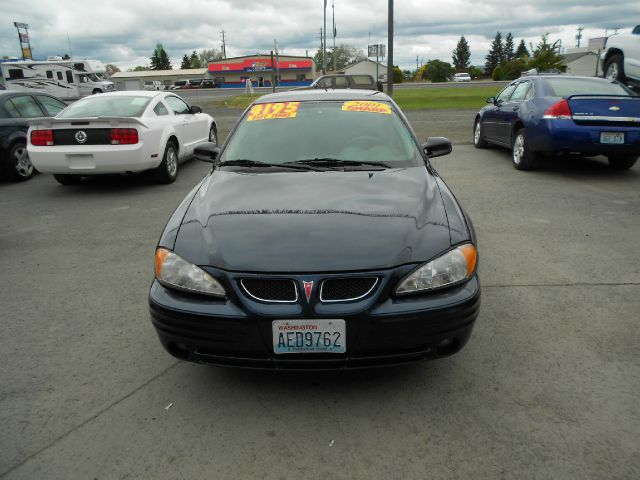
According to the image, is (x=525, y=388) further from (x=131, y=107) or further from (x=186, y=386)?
(x=131, y=107)

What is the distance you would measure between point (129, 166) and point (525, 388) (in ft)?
20.2

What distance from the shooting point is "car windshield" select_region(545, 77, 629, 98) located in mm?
7770

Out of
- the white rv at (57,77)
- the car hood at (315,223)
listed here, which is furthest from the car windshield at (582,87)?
the white rv at (57,77)

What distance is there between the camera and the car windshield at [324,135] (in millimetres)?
3605

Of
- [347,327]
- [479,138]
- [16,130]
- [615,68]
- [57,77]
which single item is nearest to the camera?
A: [347,327]

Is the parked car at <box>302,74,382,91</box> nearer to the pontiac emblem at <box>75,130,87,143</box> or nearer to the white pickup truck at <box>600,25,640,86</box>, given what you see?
the white pickup truck at <box>600,25,640,86</box>

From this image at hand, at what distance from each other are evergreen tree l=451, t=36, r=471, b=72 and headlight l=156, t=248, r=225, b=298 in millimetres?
127839

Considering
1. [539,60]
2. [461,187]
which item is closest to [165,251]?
[461,187]

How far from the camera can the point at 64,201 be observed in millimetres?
7188

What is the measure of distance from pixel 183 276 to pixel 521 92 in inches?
312

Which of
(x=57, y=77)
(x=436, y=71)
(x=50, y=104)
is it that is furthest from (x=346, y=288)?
(x=436, y=71)

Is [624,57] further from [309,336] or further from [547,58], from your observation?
[547,58]

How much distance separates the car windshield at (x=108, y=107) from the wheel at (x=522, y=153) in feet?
19.3

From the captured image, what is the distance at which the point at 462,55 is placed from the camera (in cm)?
12069
